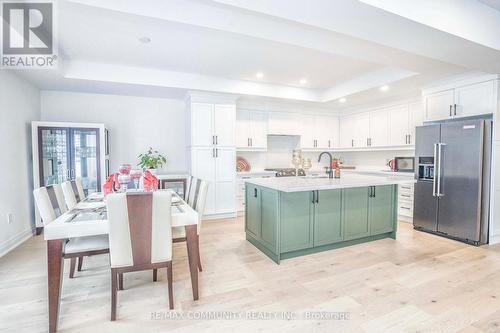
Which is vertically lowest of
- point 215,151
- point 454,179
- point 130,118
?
point 454,179

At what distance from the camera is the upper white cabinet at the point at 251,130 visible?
5324 mm

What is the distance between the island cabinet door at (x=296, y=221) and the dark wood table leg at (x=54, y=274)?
6.54 feet

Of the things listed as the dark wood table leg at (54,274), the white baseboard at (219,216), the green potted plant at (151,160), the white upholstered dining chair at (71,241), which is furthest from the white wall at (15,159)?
the white baseboard at (219,216)

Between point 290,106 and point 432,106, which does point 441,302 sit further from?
point 290,106

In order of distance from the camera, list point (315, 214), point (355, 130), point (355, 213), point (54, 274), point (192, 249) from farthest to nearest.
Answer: point (355, 130) → point (355, 213) → point (315, 214) → point (192, 249) → point (54, 274)

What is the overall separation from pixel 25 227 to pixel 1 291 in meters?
1.79

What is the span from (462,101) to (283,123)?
3.03 metres

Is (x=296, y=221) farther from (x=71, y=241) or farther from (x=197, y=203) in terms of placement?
(x=71, y=241)

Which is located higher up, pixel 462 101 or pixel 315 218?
pixel 462 101

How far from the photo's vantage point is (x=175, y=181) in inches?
183

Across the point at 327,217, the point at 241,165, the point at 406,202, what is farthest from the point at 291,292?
the point at 241,165

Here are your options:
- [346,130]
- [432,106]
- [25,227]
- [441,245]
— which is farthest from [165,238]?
[346,130]

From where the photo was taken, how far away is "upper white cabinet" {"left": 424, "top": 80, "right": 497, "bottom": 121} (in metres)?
3.45

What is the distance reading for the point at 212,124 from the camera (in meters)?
4.79
